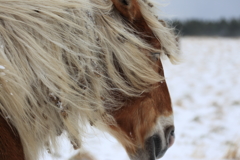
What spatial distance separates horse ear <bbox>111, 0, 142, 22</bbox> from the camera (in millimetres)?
1457

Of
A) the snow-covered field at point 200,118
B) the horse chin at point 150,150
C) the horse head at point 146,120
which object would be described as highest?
the horse head at point 146,120

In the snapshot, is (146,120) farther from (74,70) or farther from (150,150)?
(74,70)

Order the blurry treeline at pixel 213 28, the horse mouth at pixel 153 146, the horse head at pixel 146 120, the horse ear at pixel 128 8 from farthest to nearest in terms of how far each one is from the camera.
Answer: the blurry treeline at pixel 213 28 → the horse mouth at pixel 153 146 → the horse head at pixel 146 120 → the horse ear at pixel 128 8

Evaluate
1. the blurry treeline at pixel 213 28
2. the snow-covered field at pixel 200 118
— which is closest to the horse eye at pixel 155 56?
the snow-covered field at pixel 200 118

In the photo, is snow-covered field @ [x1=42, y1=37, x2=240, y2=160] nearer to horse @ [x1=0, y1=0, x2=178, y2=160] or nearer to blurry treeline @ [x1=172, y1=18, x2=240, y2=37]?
horse @ [x1=0, y1=0, x2=178, y2=160]

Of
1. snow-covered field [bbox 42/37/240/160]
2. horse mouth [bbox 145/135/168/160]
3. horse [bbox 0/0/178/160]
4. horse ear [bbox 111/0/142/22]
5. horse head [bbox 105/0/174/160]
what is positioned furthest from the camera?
snow-covered field [bbox 42/37/240/160]

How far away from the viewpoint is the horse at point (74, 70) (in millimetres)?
1203

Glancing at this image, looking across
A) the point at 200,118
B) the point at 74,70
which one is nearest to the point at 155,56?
the point at 74,70

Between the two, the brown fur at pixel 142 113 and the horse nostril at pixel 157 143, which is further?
the horse nostril at pixel 157 143

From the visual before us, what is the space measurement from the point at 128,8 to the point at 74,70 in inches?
17.1

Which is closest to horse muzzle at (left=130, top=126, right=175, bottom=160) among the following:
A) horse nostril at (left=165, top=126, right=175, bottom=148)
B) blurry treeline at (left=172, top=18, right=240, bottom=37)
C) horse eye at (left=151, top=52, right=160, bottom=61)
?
horse nostril at (left=165, top=126, right=175, bottom=148)

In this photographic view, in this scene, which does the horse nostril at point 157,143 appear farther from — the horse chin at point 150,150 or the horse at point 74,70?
the horse at point 74,70

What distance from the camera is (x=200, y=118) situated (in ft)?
19.0

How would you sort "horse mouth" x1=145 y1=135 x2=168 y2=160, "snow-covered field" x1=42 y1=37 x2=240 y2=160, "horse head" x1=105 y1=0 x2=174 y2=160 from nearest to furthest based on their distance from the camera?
1. "horse head" x1=105 y1=0 x2=174 y2=160
2. "horse mouth" x1=145 y1=135 x2=168 y2=160
3. "snow-covered field" x1=42 y1=37 x2=240 y2=160
